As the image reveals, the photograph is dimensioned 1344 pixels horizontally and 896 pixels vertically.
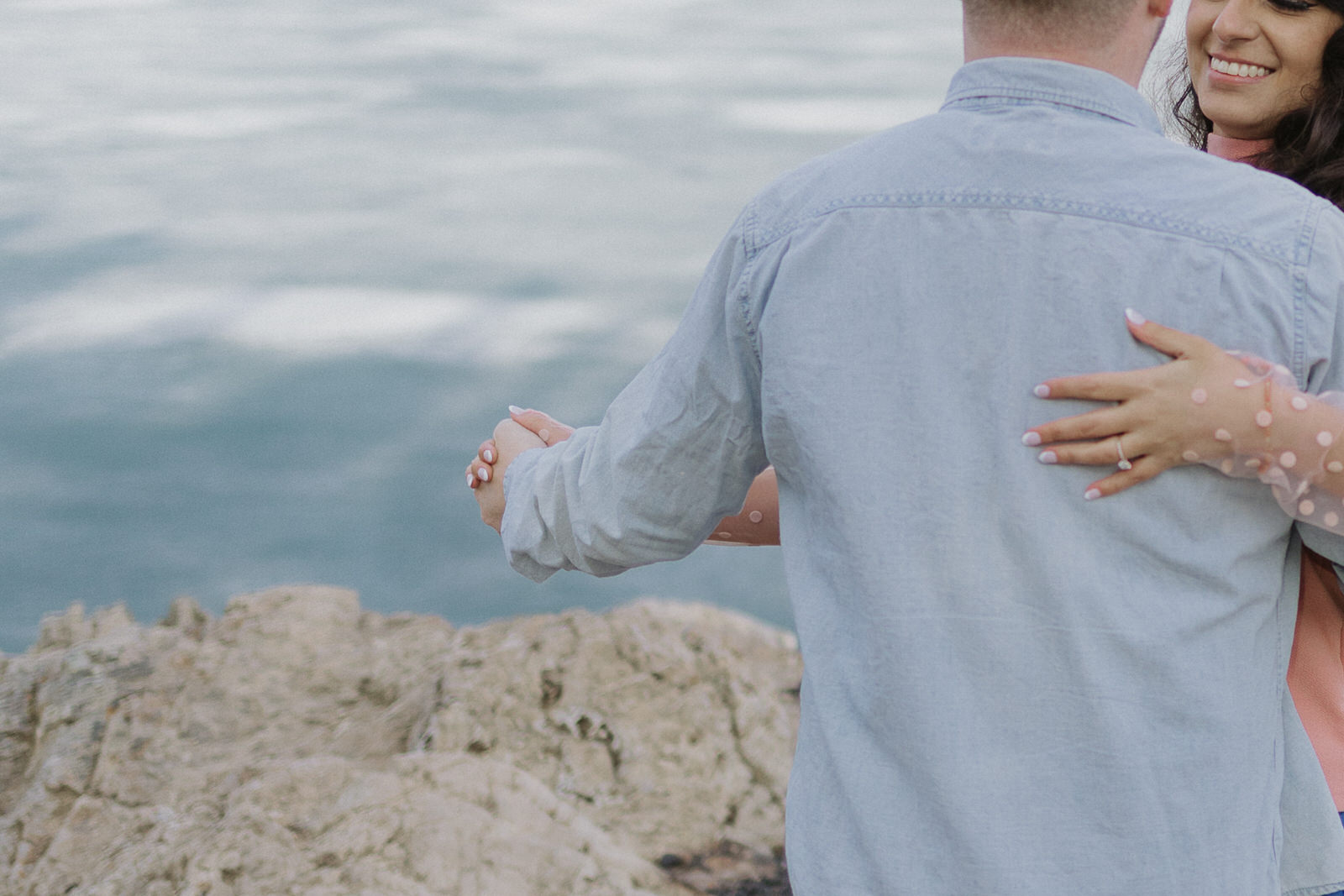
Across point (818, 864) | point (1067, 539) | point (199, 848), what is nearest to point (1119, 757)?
point (1067, 539)

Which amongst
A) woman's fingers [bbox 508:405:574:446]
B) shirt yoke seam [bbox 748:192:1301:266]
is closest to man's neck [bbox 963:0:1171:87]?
shirt yoke seam [bbox 748:192:1301:266]

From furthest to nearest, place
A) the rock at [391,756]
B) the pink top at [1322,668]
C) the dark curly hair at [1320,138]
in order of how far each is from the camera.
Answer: the rock at [391,756]
the dark curly hair at [1320,138]
the pink top at [1322,668]

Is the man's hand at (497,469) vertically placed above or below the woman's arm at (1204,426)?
below

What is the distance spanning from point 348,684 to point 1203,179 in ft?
8.08

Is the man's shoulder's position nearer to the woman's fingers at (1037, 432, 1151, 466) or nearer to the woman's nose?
the woman's fingers at (1037, 432, 1151, 466)

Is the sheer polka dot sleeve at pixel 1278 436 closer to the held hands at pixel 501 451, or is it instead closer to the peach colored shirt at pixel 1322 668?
the peach colored shirt at pixel 1322 668

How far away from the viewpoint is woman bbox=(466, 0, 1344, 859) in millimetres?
1140

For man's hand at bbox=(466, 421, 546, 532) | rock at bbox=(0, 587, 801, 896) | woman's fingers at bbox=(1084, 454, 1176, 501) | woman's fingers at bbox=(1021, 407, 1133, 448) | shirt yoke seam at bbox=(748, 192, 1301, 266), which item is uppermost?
shirt yoke seam at bbox=(748, 192, 1301, 266)

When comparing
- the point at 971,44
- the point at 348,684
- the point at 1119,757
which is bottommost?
the point at 348,684

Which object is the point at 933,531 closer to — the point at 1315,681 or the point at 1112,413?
the point at 1112,413

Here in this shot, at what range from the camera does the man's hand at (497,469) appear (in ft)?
5.55

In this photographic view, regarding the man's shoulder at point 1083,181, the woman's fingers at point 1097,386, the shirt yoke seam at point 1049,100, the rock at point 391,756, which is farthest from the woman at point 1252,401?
the rock at point 391,756

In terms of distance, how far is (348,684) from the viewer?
311 cm

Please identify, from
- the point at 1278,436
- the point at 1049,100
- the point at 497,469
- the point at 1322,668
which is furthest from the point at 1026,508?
the point at 497,469
